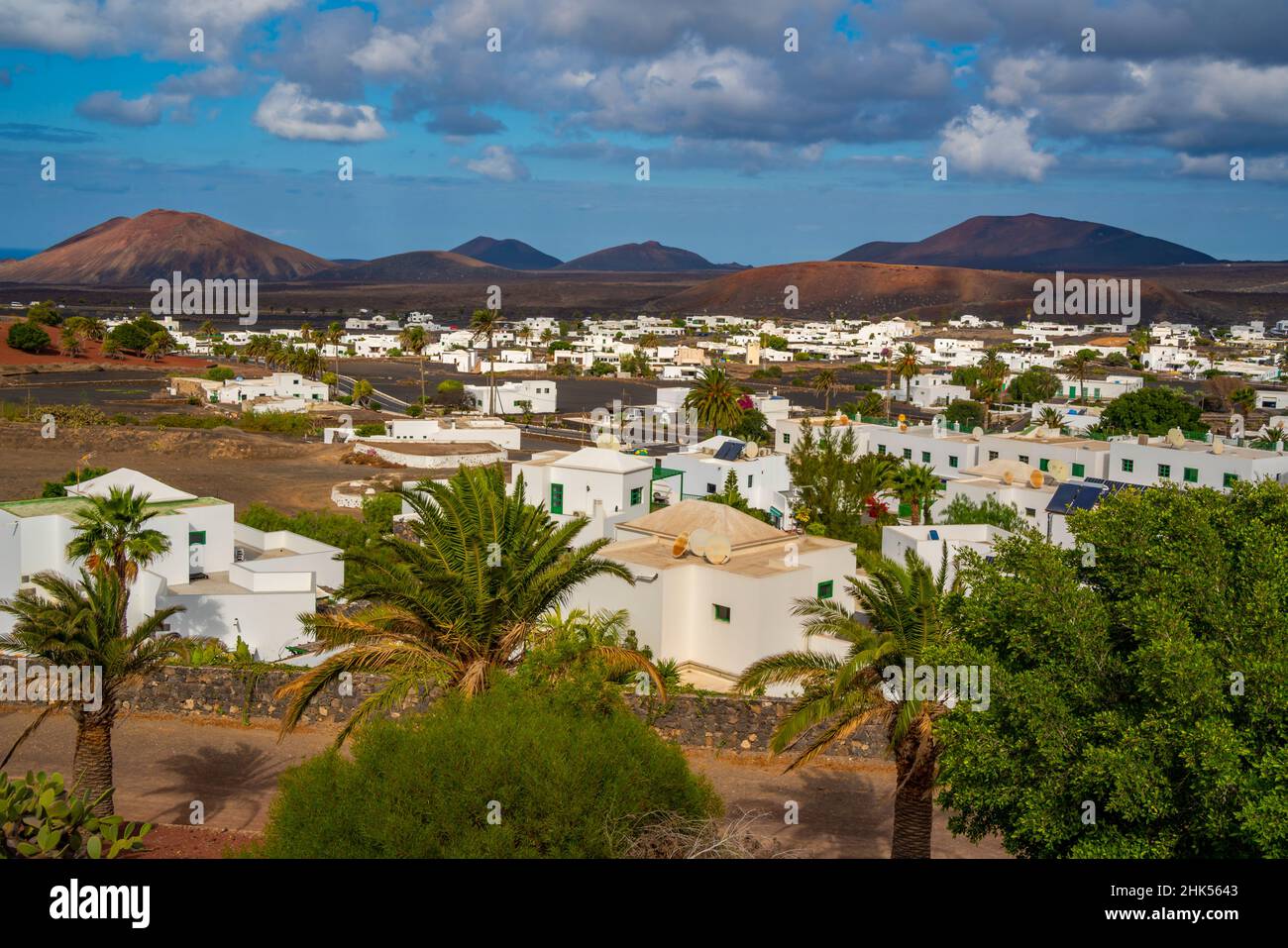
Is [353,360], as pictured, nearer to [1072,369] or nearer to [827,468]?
[1072,369]

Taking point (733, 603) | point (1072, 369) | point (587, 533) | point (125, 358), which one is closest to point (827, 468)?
point (587, 533)

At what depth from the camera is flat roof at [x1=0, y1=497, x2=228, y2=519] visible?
26.0m

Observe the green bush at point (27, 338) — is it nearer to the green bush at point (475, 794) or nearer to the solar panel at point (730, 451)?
the solar panel at point (730, 451)

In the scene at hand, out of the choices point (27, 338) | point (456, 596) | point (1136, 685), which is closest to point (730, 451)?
point (456, 596)

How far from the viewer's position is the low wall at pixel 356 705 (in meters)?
20.5

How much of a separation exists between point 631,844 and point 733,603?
12085 millimetres

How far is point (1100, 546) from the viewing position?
11.4 metres

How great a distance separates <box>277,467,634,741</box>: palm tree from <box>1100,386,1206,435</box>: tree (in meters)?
59.0

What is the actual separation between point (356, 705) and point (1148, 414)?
2349 inches

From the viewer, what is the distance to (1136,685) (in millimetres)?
9984

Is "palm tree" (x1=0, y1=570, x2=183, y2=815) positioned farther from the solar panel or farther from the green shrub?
the solar panel

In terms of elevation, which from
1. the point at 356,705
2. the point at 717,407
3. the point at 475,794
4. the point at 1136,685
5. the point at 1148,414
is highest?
the point at 717,407

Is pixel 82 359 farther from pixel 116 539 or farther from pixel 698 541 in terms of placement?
pixel 698 541

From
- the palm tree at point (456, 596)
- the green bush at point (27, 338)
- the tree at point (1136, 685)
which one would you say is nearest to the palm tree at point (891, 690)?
the tree at point (1136, 685)
